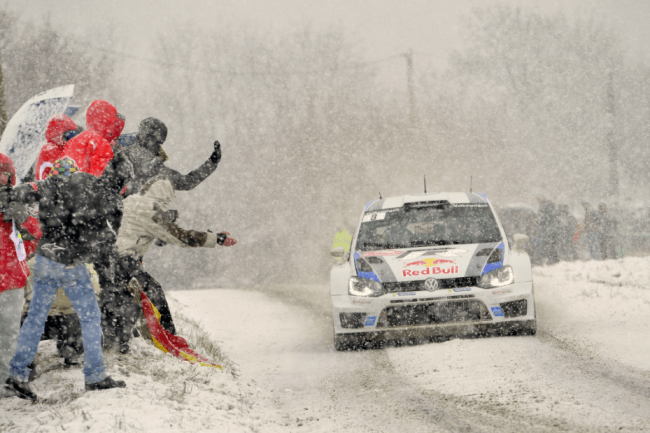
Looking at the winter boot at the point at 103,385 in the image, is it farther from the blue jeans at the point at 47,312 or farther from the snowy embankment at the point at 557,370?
the snowy embankment at the point at 557,370

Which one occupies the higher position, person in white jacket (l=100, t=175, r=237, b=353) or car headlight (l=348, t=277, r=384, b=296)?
person in white jacket (l=100, t=175, r=237, b=353)

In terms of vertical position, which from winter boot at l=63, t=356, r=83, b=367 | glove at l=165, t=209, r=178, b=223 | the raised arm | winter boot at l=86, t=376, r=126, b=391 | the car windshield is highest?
the raised arm

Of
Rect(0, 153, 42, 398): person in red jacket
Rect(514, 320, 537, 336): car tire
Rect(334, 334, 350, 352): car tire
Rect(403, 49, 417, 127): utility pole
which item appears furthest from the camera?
Rect(403, 49, 417, 127): utility pole

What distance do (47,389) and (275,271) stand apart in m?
28.3

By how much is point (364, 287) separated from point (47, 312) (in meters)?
3.68

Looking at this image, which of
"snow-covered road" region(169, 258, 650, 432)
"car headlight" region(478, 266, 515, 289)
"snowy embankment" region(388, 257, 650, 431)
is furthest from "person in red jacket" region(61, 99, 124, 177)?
"car headlight" region(478, 266, 515, 289)

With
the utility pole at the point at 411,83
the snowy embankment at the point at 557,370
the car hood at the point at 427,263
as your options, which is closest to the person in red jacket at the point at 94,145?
the car hood at the point at 427,263

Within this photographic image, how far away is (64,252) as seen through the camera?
185 inches

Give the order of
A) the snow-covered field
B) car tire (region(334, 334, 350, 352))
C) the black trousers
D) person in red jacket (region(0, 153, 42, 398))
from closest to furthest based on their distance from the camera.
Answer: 1. the snow-covered field
2. person in red jacket (region(0, 153, 42, 398))
3. the black trousers
4. car tire (region(334, 334, 350, 352))

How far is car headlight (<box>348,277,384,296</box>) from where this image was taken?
295 inches

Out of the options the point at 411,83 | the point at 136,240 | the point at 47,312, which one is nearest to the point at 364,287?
the point at 136,240

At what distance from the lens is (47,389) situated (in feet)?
16.4

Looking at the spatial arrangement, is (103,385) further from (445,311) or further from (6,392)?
(445,311)

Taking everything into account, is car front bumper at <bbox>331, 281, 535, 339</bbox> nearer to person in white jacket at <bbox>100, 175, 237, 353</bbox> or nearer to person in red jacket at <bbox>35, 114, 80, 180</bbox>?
person in white jacket at <bbox>100, 175, 237, 353</bbox>
